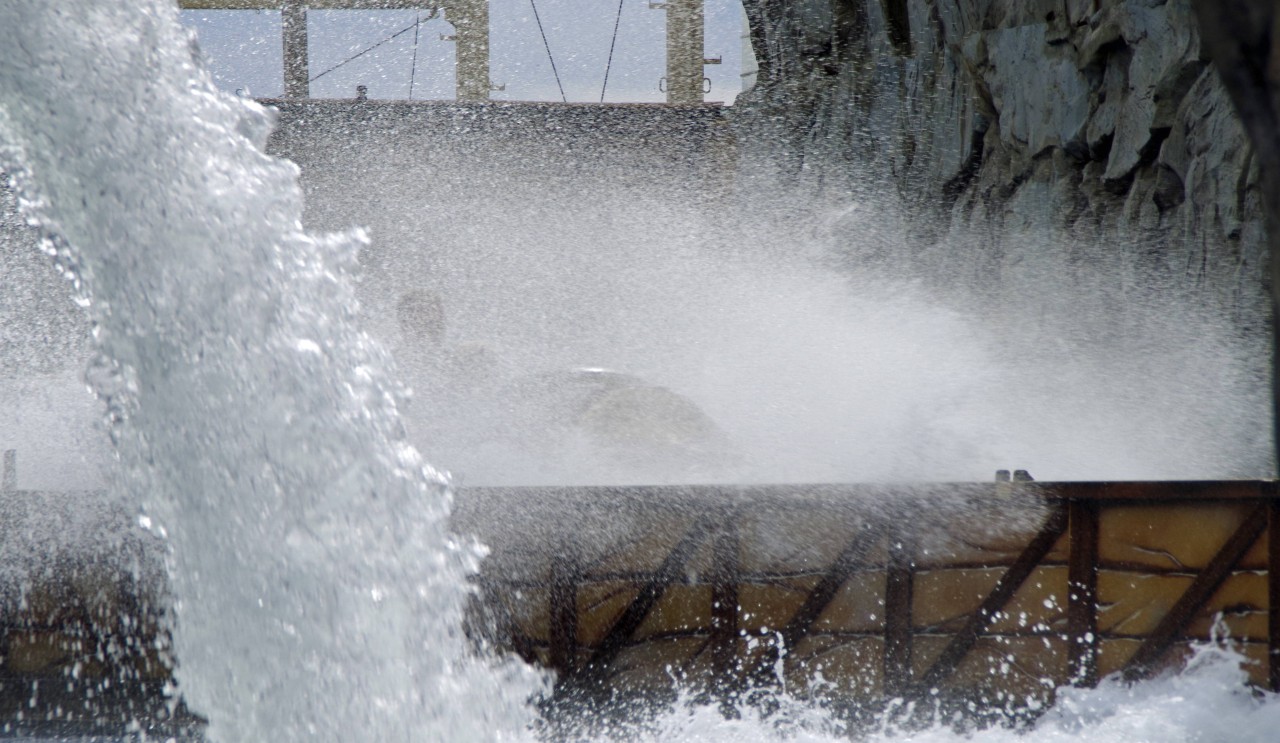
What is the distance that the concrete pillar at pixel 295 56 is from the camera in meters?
11.3

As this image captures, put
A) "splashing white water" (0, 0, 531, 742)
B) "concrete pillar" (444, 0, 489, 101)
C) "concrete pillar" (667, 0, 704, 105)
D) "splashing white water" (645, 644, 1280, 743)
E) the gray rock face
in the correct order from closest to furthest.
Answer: "splashing white water" (0, 0, 531, 742), "splashing white water" (645, 644, 1280, 743), the gray rock face, "concrete pillar" (444, 0, 489, 101), "concrete pillar" (667, 0, 704, 105)

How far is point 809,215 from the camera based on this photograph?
9766 millimetres

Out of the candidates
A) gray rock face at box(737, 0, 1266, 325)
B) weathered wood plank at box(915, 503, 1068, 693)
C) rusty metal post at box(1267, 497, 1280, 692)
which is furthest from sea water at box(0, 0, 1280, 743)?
gray rock face at box(737, 0, 1266, 325)

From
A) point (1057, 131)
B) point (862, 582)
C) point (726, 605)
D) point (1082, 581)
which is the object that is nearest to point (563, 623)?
point (726, 605)

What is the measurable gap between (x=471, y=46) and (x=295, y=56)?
6.06ft

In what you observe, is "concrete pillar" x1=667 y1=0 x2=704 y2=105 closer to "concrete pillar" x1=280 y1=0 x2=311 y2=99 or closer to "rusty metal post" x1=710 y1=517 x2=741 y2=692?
"concrete pillar" x1=280 y1=0 x2=311 y2=99

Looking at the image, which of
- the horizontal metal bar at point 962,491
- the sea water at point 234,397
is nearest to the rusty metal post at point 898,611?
the horizontal metal bar at point 962,491

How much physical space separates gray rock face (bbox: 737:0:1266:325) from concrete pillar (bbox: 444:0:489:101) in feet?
15.0

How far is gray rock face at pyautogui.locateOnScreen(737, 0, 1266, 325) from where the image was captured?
149 inches

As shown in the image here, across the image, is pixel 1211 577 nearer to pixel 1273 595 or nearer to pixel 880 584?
pixel 1273 595

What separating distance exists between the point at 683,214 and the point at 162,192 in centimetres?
1084

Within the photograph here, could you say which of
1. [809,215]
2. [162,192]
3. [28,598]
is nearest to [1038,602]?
[162,192]

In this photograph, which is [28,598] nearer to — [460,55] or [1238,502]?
[1238,502]

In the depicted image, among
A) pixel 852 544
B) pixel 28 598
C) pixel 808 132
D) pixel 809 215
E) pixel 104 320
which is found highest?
pixel 808 132
